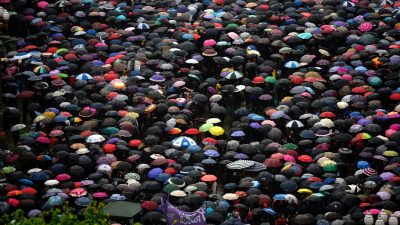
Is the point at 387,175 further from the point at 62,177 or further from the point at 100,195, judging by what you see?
the point at 62,177

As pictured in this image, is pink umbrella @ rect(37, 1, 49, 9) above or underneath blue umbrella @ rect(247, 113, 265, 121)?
above

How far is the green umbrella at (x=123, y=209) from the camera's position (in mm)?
30984

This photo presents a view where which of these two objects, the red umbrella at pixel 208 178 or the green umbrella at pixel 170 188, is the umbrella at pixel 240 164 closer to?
the red umbrella at pixel 208 178

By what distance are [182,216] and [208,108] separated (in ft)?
29.8

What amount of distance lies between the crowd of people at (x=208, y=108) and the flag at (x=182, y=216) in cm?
89

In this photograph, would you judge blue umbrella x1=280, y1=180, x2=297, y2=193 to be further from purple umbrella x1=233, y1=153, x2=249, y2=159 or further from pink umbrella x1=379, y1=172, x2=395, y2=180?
pink umbrella x1=379, y1=172, x2=395, y2=180

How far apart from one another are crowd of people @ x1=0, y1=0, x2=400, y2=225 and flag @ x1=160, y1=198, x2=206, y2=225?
894 millimetres

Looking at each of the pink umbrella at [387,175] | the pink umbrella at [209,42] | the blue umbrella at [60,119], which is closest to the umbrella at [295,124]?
the pink umbrella at [387,175]

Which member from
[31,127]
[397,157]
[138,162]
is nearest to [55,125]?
[31,127]

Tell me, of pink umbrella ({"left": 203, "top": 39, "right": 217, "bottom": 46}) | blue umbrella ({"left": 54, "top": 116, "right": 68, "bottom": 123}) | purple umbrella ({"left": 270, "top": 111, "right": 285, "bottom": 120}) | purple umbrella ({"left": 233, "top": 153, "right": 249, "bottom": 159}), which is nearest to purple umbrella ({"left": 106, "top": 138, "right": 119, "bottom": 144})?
blue umbrella ({"left": 54, "top": 116, "right": 68, "bottom": 123})

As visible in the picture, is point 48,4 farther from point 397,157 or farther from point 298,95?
point 397,157

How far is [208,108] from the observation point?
39031mm

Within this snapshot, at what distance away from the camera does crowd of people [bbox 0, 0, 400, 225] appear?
32.6 meters

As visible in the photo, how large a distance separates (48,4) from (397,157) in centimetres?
1606
